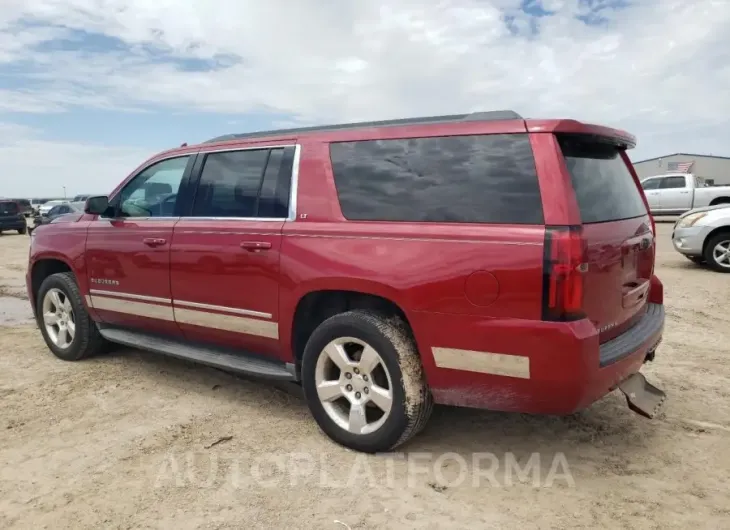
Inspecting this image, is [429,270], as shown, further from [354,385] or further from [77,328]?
[77,328]

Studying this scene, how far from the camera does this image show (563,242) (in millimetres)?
2643

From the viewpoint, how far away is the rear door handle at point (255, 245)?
363 cm

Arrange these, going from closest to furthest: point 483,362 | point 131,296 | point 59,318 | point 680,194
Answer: point 483,362
point 131,296
point 59,318
point 680,194

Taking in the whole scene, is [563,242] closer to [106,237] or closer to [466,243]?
[466,243]

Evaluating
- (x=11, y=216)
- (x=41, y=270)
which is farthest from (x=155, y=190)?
(x=11, y=216)

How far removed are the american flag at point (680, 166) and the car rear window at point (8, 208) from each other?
40.8 metres

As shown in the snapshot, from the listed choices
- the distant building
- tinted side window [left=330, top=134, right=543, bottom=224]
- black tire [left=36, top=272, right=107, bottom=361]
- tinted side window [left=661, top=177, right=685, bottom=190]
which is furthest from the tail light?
the distant building

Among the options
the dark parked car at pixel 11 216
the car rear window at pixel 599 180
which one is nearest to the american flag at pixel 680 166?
the dark parked car at pixel 11 216

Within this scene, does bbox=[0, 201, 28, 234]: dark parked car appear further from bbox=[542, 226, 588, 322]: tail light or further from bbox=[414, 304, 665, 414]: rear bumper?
bbox=[542, 226, 588, 322]: tail light

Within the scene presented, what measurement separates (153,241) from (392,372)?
84.9 inches

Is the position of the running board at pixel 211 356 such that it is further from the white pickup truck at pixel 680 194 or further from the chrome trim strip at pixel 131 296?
the white pickup truck at pixel 680 194

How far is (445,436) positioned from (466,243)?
134 centimetres

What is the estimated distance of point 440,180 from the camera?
309 cm

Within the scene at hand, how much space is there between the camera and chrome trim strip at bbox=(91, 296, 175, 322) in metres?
4.29
